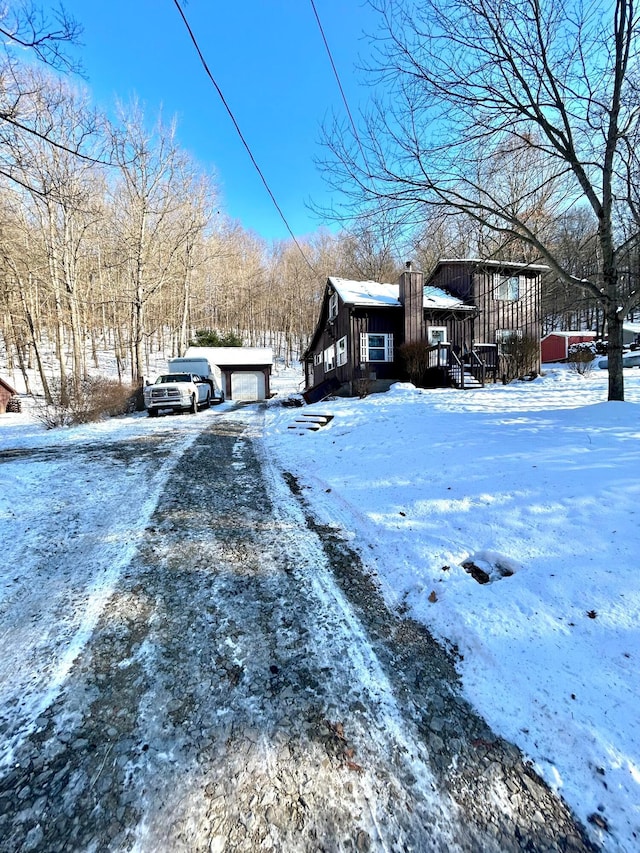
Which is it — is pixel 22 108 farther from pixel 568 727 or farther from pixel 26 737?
pixel 568 727

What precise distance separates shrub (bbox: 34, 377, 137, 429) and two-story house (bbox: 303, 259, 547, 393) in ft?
32.3

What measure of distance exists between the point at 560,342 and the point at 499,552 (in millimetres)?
35397

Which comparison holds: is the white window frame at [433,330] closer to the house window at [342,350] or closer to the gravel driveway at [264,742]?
the house window at [342,350]

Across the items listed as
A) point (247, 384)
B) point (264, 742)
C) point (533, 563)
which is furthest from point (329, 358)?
point (264, 742)

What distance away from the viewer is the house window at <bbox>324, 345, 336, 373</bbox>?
20.7 metres

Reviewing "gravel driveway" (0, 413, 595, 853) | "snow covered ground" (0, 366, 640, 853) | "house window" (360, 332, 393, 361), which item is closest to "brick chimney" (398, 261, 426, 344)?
"house window" (360, 332, 393, 361)

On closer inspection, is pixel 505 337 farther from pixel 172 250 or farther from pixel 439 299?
pixel 172 250

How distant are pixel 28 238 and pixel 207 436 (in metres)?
18.0

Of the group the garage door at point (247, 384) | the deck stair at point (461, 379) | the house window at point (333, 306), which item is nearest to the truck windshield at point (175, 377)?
the house window at point (333, 306)

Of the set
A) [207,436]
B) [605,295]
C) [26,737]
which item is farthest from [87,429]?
[605,295]

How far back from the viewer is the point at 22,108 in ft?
21.9

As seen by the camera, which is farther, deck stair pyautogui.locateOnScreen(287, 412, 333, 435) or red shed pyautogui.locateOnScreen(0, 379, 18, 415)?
red shed pyautogui.locateOnScreen(0, 379, 18, 415)

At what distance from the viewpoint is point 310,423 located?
1012 cm

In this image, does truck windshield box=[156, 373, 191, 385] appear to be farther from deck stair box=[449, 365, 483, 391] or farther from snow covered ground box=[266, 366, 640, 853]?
deck stair box=[449, 365, 483, 391]
